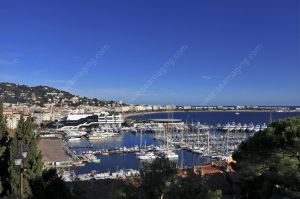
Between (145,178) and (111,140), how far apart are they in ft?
180

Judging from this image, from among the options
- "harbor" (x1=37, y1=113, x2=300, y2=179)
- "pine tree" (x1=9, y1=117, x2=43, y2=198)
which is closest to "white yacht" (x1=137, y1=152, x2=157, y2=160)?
"harbor" (x1=37, y1=113, x2=300, y2=179)

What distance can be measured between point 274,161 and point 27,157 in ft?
19.6

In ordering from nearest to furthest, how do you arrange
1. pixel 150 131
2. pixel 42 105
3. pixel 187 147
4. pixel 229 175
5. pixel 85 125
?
pixel 229 175, pixel 187 147, pixel 150 131, pixel 85 125, pixel 42 105

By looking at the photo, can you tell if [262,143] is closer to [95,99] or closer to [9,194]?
[9,194]

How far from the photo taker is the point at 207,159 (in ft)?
136

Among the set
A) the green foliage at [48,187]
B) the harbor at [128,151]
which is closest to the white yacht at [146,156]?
the harbor at [128,151]

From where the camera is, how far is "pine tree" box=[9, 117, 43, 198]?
9992 mm

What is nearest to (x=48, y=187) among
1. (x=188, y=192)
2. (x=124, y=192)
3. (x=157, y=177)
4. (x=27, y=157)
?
(x=27, y=157)

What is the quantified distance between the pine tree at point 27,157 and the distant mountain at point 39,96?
10828 centimetres

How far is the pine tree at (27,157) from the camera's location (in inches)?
393

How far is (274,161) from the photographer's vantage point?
1032cm

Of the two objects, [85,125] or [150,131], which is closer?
[150,131]

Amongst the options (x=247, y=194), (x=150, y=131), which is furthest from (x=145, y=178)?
(x=150, y=131)

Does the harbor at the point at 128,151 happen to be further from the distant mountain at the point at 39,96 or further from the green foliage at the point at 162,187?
the distant mountain at the point at 39,96
